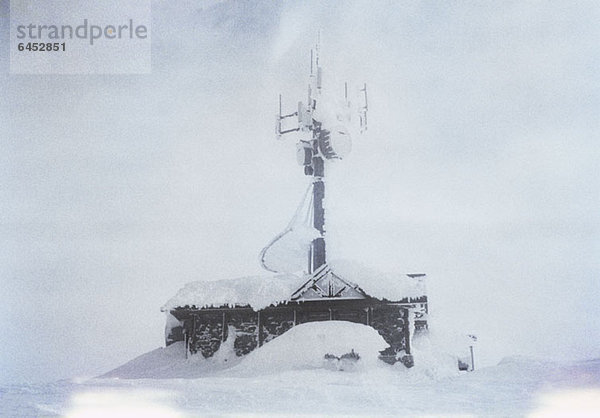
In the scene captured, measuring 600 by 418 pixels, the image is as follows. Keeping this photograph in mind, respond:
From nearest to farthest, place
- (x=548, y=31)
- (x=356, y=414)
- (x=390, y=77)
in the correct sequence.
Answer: (x=356, y=414) → (x=548, y=31) → (x=390, y=77)

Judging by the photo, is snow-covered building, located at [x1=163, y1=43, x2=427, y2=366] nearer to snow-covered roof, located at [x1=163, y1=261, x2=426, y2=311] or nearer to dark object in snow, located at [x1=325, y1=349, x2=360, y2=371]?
snow-covered roof, located at [x1=163, y1=261, x2=426, y2=311]

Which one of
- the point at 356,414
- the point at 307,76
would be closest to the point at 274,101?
the point at 307,76

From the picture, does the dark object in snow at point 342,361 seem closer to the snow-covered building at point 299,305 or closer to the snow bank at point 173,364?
the snow-covered building at point 299,305

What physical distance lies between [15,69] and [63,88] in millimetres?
474

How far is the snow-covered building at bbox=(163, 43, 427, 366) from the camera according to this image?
6.62 meters

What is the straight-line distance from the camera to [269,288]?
22.3 ft

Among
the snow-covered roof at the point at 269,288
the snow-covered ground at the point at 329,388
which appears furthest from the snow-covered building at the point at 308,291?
the snow-covered ground at the point at 329,388

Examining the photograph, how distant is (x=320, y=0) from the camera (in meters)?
6.49

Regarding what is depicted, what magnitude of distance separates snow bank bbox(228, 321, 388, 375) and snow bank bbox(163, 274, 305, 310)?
A: 1.32ft

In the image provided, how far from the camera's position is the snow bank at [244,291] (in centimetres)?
675

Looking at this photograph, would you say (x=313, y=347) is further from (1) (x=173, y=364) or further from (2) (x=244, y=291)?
(1) (x=173, y=364)

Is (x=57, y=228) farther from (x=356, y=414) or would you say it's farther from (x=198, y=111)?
(x=356, y=414)

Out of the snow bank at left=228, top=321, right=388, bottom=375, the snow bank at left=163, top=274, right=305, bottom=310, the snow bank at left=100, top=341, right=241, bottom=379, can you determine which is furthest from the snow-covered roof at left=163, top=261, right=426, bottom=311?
the snow bank at left=100, top=341, right=241, bottom=379

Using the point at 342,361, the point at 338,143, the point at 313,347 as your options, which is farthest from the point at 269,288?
the point at 338,143
